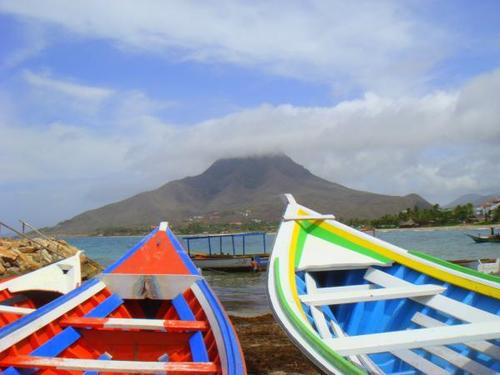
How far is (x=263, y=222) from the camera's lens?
167375mm

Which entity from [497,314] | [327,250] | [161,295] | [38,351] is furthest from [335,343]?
[327,250]

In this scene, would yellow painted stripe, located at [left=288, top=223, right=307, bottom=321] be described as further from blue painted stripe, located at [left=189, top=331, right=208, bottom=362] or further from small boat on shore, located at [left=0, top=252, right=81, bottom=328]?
small boat on shore, located at [left=0, top=252, right=81, bottom=328]

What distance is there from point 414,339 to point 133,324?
2.91 m

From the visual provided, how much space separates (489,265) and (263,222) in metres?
143

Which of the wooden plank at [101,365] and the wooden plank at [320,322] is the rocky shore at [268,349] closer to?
the wooden plank at [320,322]

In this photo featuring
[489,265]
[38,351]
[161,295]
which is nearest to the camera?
[38,351]

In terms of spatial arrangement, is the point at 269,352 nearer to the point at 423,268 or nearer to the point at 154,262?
the point at 154,262

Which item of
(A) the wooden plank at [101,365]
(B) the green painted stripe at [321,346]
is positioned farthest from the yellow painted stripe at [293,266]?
(A) the wooden plank at [101,365]

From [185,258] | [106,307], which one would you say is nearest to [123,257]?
[185,258]

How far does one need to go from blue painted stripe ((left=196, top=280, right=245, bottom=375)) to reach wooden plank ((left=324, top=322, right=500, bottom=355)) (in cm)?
73

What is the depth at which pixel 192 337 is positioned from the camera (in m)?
4.98

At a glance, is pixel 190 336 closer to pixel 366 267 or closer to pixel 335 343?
pixel 335 343

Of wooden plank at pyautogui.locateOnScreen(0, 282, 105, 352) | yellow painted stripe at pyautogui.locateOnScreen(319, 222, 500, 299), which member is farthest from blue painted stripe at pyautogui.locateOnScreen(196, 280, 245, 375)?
yellow painted stripe at pyautogui.locateOnScreen(319, 222, 500, 299)

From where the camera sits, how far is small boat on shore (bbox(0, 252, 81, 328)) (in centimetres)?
764
